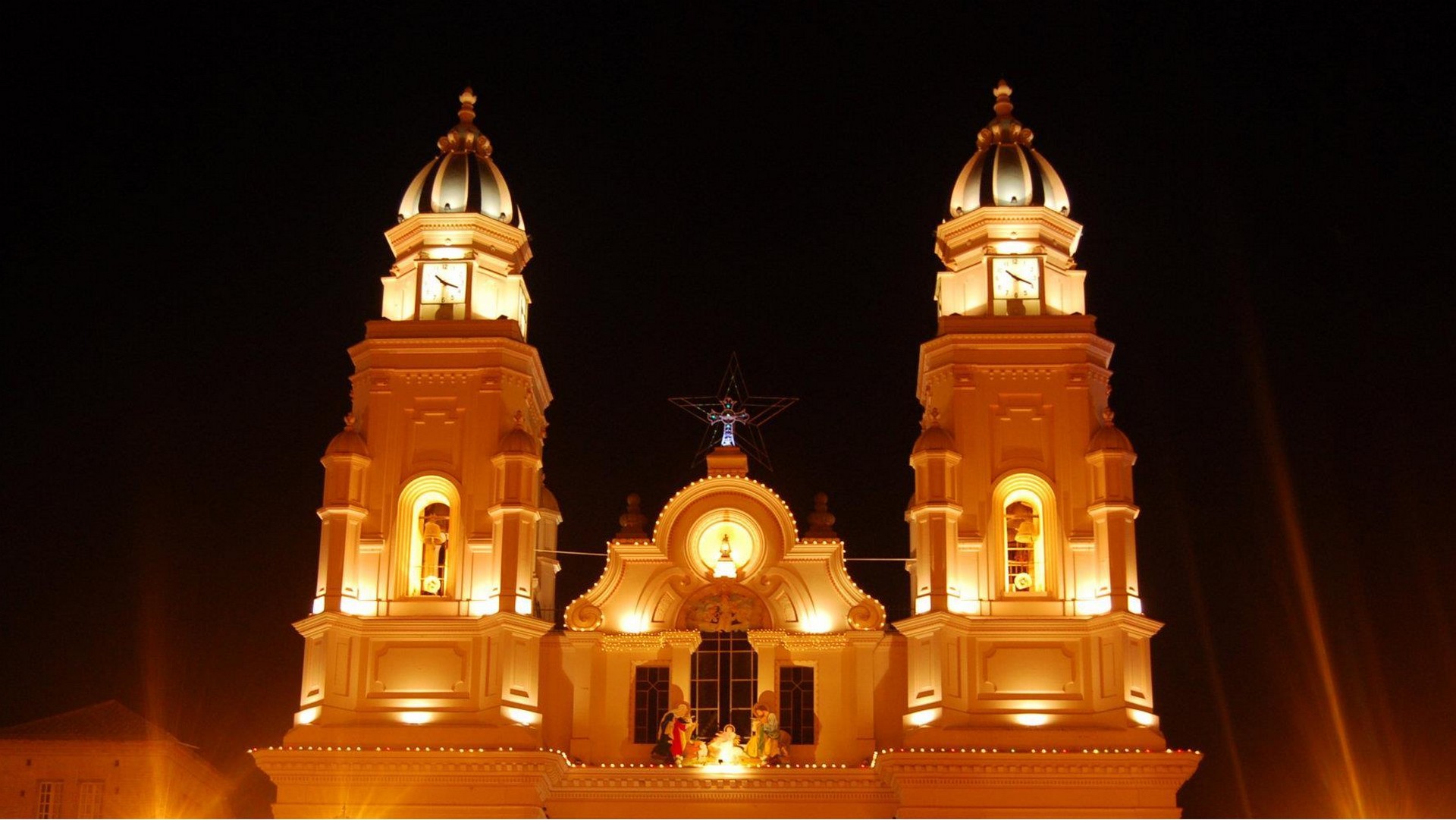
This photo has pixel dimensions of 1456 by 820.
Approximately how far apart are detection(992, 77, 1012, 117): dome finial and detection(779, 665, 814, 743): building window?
525 inches

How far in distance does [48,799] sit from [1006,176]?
85.9 ft

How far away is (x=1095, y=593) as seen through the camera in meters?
44.3

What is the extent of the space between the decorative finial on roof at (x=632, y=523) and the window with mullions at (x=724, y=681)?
2574 mm

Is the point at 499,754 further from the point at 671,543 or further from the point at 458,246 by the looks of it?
the point at 458,246

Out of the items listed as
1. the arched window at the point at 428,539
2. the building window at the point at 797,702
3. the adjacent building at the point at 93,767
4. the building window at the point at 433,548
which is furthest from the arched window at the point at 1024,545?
the adjacent building at the point at 93,767

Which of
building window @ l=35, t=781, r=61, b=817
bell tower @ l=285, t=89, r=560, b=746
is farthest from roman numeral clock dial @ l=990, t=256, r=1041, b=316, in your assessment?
building window @ l=35, t=781, r=61, b=817

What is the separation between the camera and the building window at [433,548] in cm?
4625

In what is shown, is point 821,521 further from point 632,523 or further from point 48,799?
point 48,799

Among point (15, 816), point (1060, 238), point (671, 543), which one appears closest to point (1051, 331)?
point (1060, 238)

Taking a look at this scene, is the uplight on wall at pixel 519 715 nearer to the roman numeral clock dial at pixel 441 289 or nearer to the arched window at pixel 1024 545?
the roman numeral clock dial at pixel 441 289

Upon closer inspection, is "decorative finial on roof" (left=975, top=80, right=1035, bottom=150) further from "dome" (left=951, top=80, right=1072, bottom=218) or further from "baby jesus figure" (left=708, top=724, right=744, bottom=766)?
"baby jesus figure" (left=708, top=724, right=744, bottom=766)

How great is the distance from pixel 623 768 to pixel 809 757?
3.75 m

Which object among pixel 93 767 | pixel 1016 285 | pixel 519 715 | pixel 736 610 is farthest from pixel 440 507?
pixel 1016 285

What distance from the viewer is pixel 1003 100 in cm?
5019
